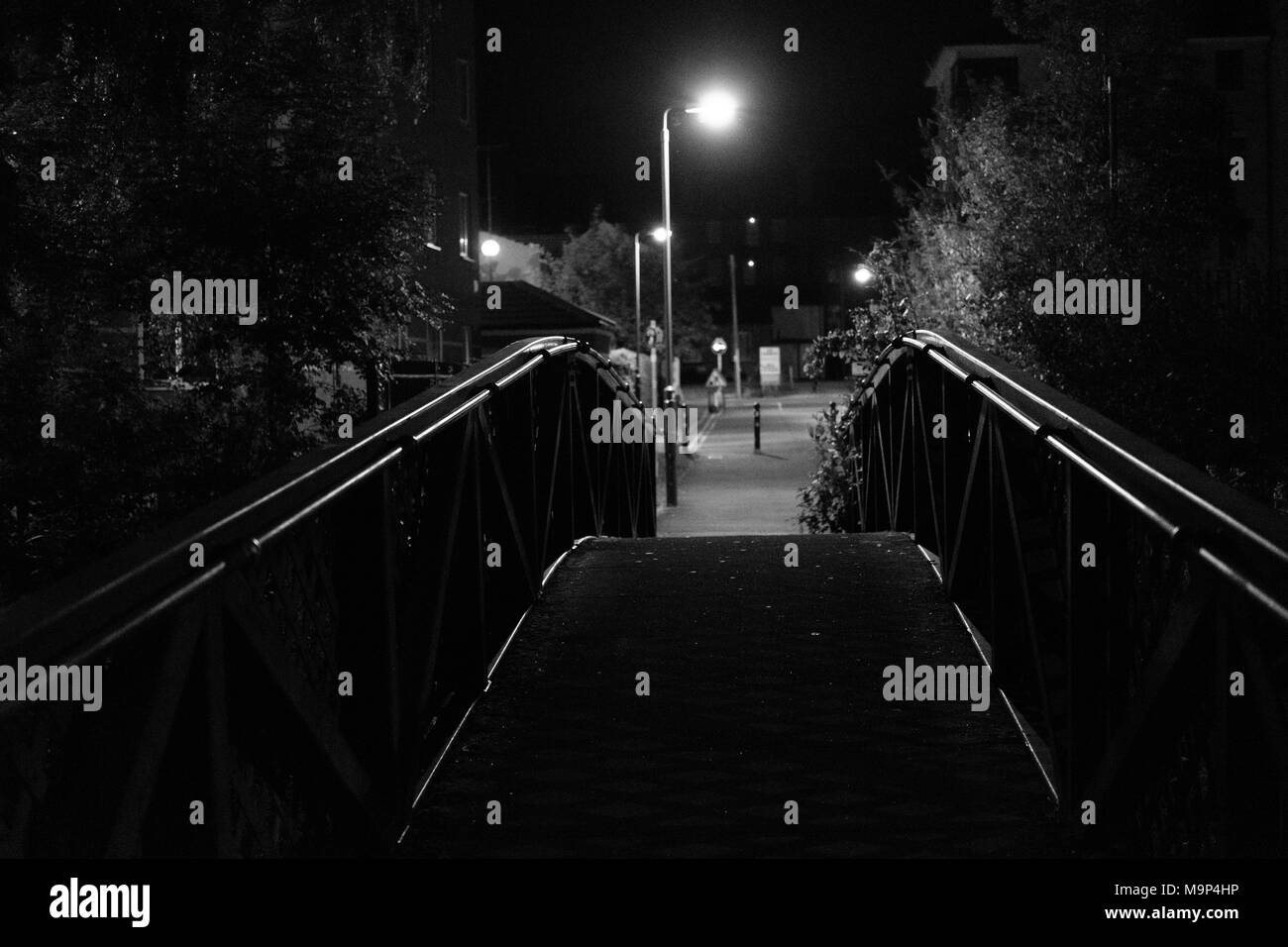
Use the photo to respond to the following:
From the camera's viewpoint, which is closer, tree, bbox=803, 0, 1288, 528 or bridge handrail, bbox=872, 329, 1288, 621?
bridge handrail, bbox=872, 329, 1288, 621

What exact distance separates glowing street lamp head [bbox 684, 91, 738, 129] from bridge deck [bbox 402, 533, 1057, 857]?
18470 mm

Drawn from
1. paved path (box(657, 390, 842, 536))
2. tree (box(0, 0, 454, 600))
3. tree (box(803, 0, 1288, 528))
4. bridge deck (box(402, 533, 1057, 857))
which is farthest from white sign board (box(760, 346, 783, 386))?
bridge deck (box(402, 533, 1057, 857))

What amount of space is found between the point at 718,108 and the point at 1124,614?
21831 millimetres

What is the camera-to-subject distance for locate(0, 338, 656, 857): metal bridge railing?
2.48m

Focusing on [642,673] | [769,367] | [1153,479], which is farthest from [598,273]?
[1153,479]

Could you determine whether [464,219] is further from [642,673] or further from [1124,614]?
[1124,614]

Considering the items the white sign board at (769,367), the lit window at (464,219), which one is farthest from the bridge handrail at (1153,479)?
the white sign board at (769,367)

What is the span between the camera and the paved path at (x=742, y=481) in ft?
81.6

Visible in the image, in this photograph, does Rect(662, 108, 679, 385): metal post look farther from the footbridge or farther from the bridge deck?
the bridge deck

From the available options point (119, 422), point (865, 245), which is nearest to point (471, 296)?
point (119, 422)

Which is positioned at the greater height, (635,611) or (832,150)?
(832,150)

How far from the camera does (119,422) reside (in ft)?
36.1
